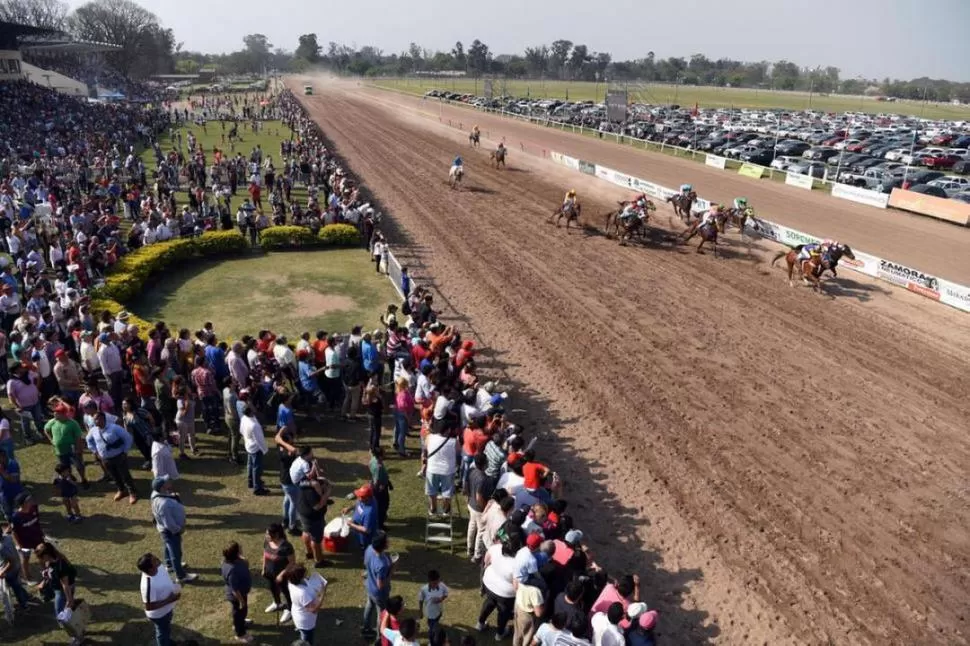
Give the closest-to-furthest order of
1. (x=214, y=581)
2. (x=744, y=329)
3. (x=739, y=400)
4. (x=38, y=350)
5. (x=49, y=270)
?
(x=214, y=581)
(x=38, y=350)
(x=739, y=400)
(x=744, y=329)
(x=49, y=270)

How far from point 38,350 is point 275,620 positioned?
23.9 feet

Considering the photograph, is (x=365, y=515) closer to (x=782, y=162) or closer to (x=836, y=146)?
(x=782, y=162)

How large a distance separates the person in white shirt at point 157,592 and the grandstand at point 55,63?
59.7 metres

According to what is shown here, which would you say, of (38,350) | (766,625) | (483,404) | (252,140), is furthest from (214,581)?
(252,140)

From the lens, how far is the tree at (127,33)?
113 meters

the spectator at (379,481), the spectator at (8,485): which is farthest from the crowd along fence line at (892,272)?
the spectator at (8,485)

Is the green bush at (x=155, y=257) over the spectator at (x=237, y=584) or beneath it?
over

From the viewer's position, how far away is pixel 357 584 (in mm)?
8398

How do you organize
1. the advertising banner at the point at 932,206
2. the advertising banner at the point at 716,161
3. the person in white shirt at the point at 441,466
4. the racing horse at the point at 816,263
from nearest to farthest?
the person in white shirt at the point at 441,466 → the racing horse at the point at 816,263 → the advertising banner at the point at 932,206 → the advertising banner at the point at 716,161

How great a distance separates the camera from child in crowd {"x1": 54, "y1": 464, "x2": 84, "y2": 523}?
28.9 ft

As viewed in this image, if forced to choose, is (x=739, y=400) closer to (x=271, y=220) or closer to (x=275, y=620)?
(x=275, y=620)

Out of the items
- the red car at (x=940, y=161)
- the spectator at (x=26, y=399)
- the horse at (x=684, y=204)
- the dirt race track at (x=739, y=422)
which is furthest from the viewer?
the red car at (x=940, y=161)

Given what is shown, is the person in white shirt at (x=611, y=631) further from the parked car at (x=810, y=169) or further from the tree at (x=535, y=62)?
the tree at (x=535, y=62)

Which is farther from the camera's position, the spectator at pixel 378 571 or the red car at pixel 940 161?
the red car at pixel 940 161
